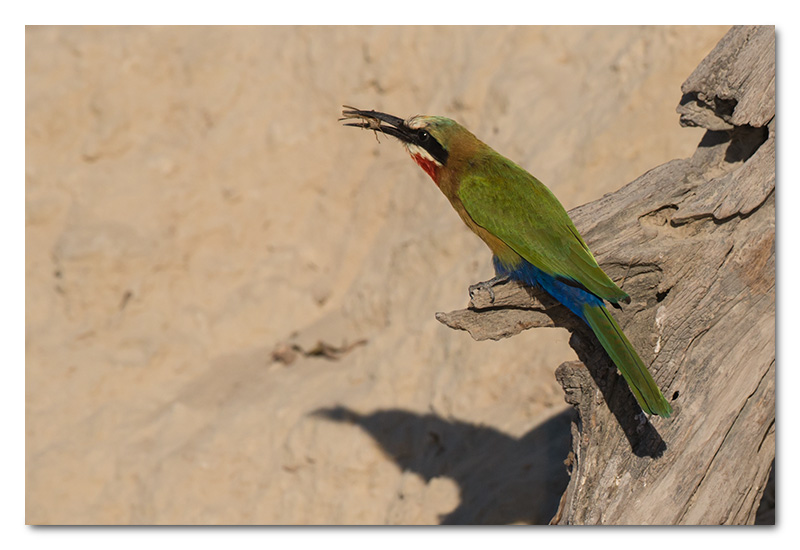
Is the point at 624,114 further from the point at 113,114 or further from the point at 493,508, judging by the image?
the point at 113,114

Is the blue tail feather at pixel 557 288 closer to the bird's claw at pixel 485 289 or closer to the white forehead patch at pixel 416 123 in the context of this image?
the bird's claw at pixel 485 289

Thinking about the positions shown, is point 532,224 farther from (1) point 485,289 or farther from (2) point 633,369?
(2) point 633,369

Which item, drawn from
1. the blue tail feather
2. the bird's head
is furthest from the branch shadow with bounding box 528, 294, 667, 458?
the bird's head

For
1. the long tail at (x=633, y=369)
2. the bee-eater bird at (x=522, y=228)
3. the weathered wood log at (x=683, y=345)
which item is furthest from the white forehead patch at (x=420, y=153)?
the long tail at (x=633, y=369)

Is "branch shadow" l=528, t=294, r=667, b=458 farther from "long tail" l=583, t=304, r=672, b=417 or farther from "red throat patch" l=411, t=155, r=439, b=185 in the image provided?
"red throat patch" l=411, t=155, r=439, b=185

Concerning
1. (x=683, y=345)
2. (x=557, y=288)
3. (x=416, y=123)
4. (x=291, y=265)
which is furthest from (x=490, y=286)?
(x=291, y=265)

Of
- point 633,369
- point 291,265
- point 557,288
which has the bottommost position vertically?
point 633,369

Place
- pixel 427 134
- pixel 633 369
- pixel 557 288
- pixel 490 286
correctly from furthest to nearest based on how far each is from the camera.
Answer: pixel 427 134 → pixel 490 286 → pixel 557 288 → pixel 633 369

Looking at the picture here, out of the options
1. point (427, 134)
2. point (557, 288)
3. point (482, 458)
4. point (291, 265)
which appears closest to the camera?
point (557, 288)
